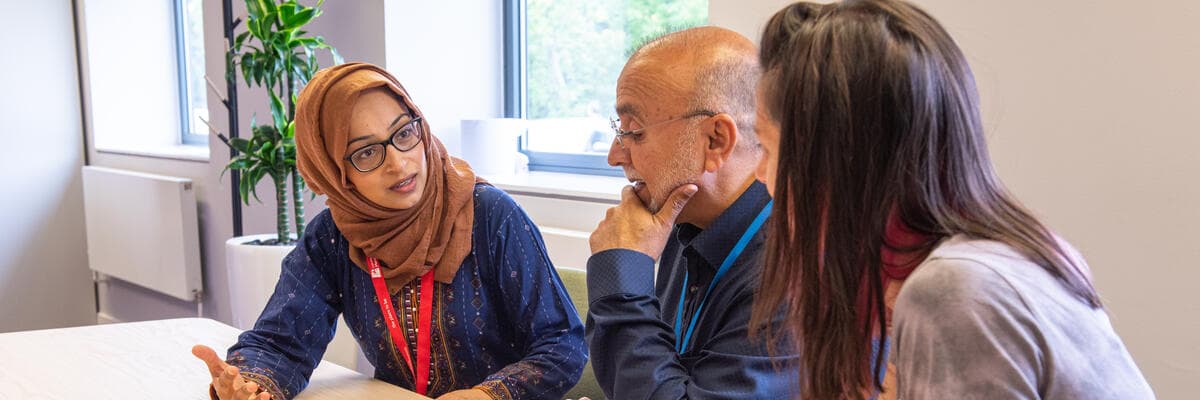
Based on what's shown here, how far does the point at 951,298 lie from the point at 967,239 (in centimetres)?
7

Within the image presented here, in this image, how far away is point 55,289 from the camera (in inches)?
185

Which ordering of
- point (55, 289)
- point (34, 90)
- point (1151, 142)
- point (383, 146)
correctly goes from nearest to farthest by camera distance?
point (1151, 142) → point (383, 146) → point (34, 90) → point (55, 289)

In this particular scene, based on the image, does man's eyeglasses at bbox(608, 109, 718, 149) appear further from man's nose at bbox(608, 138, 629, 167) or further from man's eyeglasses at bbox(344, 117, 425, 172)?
man's eyeglasses at bbox(344, 117, 425, 172)

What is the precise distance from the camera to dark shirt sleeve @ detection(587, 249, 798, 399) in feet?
3.81

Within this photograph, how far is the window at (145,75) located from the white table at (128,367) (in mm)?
2527

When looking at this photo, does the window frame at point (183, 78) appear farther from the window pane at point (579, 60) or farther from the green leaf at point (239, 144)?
the window pane at point (579, 60)

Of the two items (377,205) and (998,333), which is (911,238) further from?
(377,205)

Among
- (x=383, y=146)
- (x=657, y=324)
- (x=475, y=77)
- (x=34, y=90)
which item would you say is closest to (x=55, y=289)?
(x=34, y=90)

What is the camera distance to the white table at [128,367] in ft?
5.26

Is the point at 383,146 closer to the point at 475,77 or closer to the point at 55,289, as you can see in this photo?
the point at 475,77

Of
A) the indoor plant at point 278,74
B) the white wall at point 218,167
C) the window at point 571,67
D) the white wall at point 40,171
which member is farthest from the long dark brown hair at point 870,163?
the white wall at point 40,171

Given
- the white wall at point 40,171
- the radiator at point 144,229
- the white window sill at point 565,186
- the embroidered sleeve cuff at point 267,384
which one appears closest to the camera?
the embroidered sleeve cuff at point 267,384

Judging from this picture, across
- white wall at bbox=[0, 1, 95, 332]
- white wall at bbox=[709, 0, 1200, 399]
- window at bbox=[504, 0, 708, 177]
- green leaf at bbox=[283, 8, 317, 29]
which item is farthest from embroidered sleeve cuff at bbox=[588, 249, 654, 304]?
white wall at bbox=[0, 1, 95, 332]

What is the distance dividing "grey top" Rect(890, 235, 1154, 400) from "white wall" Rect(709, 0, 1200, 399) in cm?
101
